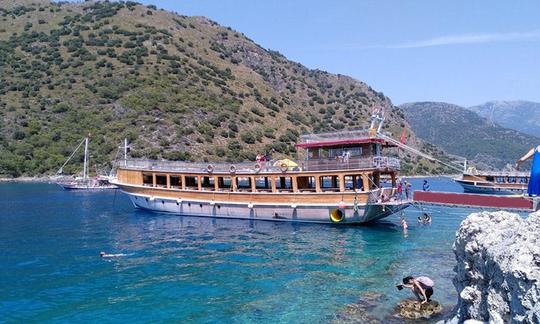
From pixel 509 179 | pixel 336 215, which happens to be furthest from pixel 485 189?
pixel 336 215

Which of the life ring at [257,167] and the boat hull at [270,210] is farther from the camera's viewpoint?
the life ring at [257,167]

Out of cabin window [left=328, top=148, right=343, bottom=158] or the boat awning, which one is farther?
cabin window [left=328, top=148, right=343, bottom=158]

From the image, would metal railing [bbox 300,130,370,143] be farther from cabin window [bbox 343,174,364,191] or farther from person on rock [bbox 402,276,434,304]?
person on rock [bbox 402,276,434,304]

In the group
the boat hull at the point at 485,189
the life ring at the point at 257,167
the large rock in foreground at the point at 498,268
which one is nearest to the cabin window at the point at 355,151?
the life ring at the point at 257,167

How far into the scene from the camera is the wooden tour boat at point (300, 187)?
3756 centimetres

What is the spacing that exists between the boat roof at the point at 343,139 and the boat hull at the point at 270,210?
5.21 metres

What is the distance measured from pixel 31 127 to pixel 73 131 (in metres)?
8.46

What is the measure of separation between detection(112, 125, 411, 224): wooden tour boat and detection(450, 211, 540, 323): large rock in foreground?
74.8ft

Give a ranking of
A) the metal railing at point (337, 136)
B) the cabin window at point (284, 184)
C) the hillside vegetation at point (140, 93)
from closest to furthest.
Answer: the metal railing at point (337, 136), the cabin window at point (284, 184), the hillside vegetation at point (140, 93)

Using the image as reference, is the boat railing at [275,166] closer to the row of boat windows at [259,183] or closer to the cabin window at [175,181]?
the row of boat windows at [259,183]

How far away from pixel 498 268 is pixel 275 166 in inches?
Answer: 1193

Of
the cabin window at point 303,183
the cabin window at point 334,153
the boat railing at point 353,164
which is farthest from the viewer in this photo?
the cabin window at point 303,183

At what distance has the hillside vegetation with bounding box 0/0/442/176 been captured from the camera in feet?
306

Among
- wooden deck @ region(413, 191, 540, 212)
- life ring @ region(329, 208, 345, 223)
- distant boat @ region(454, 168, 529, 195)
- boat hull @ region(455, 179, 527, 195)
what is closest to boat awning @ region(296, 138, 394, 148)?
life ring @ region(329, 208, 345, 223)
